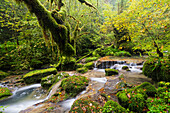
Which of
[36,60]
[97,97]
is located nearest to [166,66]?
[97,97]

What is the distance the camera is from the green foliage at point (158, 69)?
4148mm

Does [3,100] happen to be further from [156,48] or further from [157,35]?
[157,35]

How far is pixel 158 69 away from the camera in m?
4.53

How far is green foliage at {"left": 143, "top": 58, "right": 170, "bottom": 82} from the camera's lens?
13.6 ft

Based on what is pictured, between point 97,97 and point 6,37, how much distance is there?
16.4 meters

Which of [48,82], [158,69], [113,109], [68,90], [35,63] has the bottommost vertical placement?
[48,82]

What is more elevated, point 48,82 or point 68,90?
point 68,90

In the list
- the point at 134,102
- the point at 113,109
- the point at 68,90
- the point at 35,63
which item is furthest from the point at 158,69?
the point at 35,63

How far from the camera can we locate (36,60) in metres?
12.0

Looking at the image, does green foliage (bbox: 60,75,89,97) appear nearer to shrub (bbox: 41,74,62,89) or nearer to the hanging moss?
the hanging moss

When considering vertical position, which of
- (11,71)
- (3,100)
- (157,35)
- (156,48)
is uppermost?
(157,35)

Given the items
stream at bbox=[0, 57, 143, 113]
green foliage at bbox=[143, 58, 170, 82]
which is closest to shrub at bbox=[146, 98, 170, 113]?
green foliage at bbox=[143, 58, 170, 82]

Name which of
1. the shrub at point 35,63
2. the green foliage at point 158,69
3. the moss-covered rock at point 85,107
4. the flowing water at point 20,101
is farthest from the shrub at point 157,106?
the shrub at point 35,63

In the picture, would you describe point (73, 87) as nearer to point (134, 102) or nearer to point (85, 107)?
point (85, 107)
